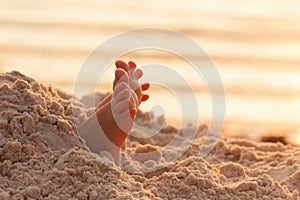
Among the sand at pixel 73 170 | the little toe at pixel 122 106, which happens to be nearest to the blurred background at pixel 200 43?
the sand at pixel 73 170

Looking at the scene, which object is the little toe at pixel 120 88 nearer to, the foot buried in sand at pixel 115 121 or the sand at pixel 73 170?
the foot buried in sand at pixel 115 121

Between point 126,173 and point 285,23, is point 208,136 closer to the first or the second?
point 126,173

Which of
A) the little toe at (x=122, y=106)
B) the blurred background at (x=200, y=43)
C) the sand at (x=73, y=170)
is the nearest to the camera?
the sand at (x=73, y=170)

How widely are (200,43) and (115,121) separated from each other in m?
2.76

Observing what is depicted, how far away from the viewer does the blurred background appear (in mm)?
3746

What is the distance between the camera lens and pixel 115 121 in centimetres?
221

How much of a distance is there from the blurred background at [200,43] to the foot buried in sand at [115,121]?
112 cm

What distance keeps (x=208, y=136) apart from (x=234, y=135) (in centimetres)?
37

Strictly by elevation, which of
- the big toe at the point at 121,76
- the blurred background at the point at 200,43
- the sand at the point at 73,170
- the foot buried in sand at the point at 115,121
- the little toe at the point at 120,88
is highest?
the blurred background at the point at 200,43

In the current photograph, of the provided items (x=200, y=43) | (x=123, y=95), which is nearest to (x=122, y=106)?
(x=123, y=95)

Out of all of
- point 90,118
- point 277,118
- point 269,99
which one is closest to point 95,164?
point 90,118

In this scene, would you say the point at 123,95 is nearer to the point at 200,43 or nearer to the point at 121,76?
A: the point at 121,76

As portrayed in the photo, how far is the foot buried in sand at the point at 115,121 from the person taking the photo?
2.19 m

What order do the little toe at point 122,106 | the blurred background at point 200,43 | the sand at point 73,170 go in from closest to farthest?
1. the sand at point 73,170
2. the little toe at point 122,106
3. the blurred background at point 200,43
